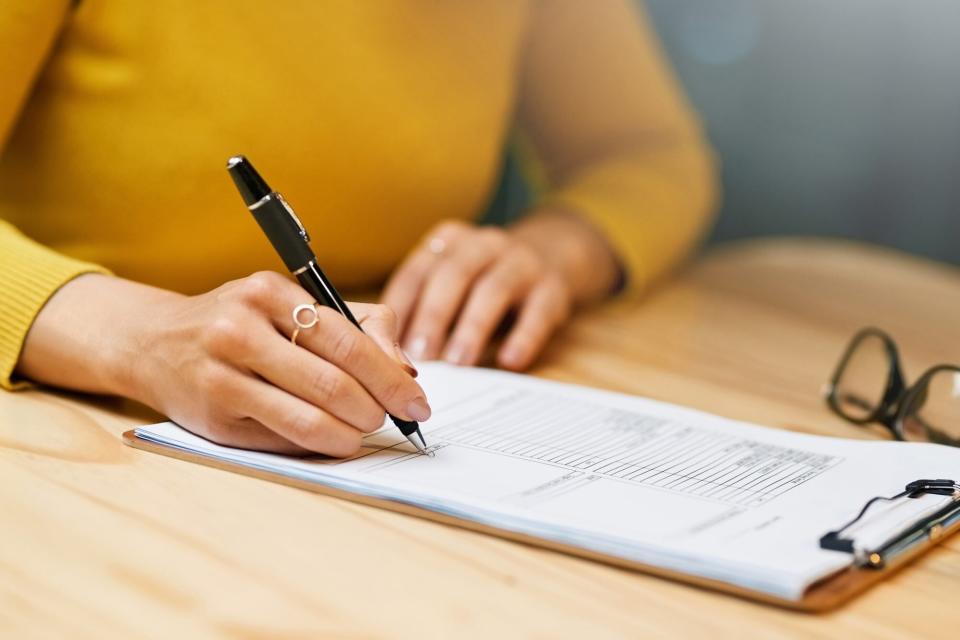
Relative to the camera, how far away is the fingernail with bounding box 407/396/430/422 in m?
0.57

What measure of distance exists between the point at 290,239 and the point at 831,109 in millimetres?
1394

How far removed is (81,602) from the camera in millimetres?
428

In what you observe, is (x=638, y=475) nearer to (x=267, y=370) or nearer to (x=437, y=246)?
(x=267, y=370)

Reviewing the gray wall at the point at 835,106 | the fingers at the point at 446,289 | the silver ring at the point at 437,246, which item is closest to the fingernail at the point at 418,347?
the fingers at the point at 446,289

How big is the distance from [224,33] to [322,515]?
0.45 m

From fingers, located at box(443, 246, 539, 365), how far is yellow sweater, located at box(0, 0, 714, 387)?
0.14 m

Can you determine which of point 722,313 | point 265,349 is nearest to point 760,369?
point 722,313

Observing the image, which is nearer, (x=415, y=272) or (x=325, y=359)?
(x=325, y=359)

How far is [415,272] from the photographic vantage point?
0.88m

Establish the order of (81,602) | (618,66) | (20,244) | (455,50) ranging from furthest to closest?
(618,66), (455,50), (20,244), (81,602)

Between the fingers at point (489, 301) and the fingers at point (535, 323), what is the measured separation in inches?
0.6

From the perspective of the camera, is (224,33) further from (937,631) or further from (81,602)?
(937,631)

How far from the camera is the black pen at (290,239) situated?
0.58 meters

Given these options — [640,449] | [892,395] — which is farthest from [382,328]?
[892,395]
